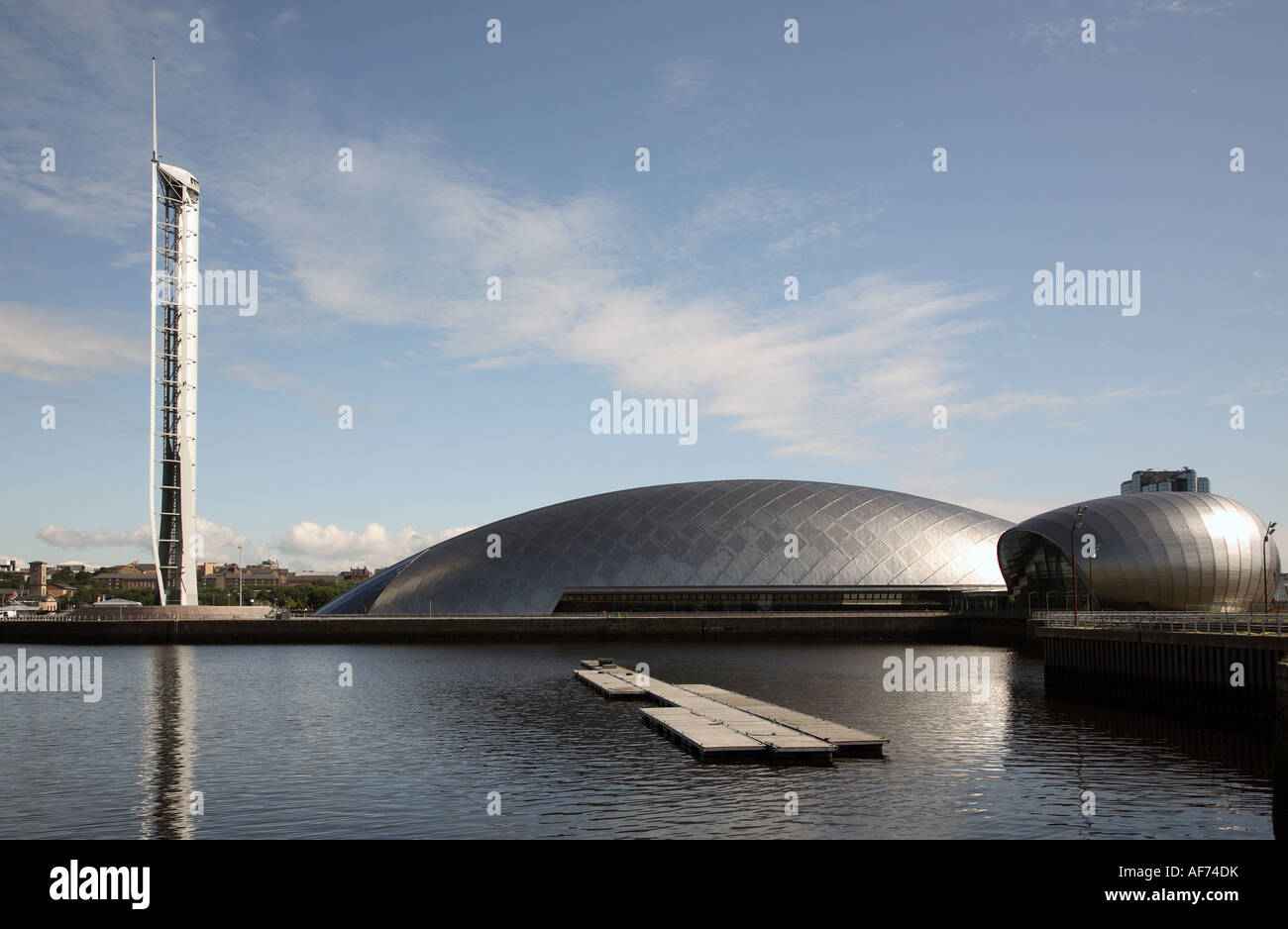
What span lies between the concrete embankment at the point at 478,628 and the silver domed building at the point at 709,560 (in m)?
2.84

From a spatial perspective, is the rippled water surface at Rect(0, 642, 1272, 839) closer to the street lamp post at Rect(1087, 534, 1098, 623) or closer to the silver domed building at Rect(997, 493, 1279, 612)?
the street lamp post at Rect(1087, 534, 1098, 623)

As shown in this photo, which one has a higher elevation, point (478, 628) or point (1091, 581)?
point (1091, 581)

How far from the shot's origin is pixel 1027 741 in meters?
31.3

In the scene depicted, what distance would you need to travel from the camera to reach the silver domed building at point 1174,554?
219 ft

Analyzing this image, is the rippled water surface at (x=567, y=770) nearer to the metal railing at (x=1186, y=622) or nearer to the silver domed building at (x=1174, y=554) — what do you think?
the metal railing at (x=1186, y=622)

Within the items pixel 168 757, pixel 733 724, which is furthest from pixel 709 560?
pixel 168 757

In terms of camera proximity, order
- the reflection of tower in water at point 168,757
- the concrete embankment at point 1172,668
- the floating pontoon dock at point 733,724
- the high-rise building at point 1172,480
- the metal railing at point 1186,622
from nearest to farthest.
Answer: the reflection of tower in water at point 168,757, the floating pontoon dock at point 733,724, the concrete embankment at point 1172,668, the metal railing at point 1186,622, the high-rise building at point 1172,480

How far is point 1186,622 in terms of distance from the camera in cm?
4278

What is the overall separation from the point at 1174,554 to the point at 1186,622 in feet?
89.4

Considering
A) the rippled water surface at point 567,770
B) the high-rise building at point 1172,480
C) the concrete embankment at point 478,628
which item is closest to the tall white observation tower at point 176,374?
the concrete embankment at point 478,628

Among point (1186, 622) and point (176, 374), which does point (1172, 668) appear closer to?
point (1186, 622)
